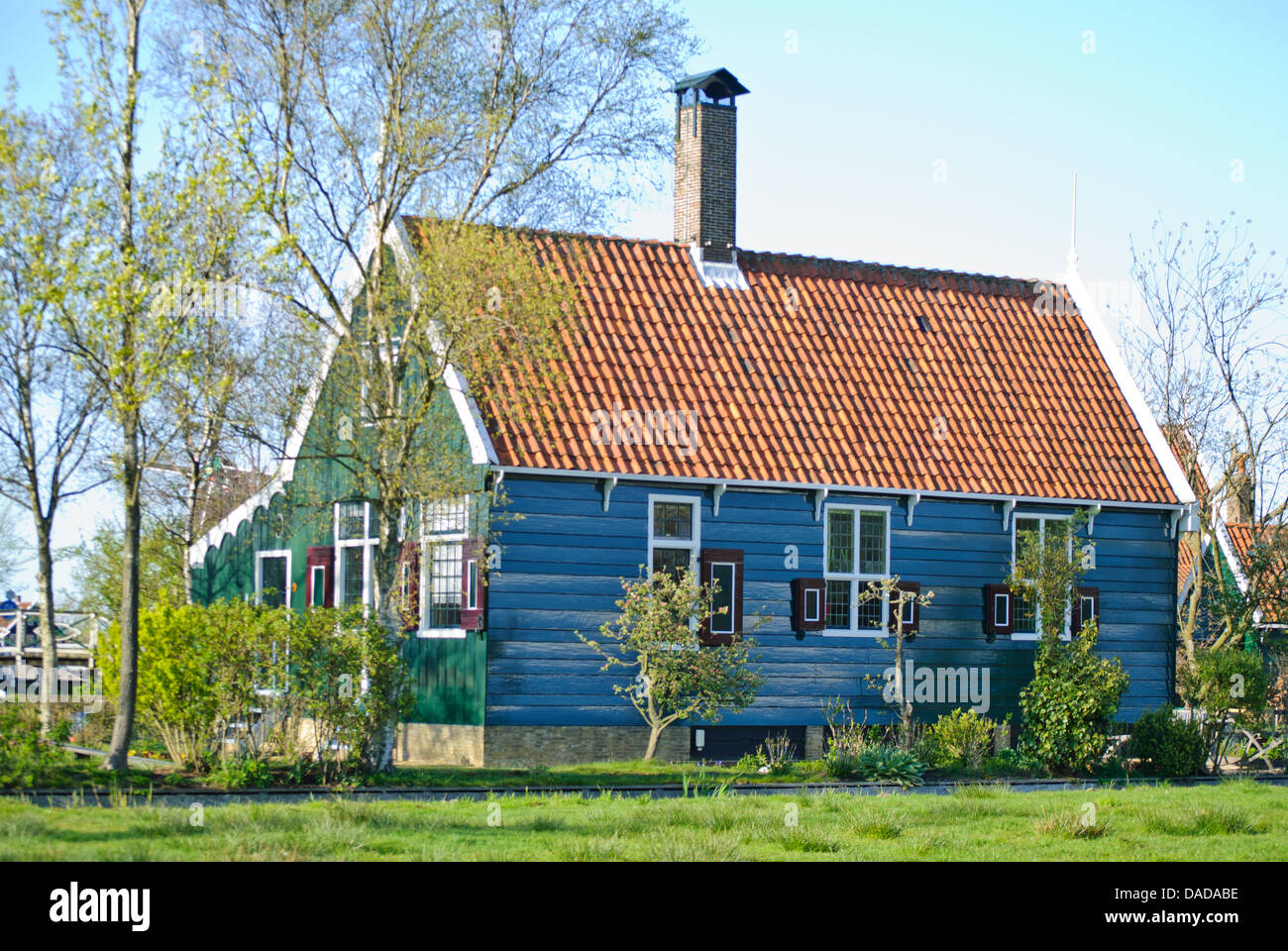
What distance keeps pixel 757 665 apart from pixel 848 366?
5001 mm

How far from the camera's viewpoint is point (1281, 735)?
76.2ft

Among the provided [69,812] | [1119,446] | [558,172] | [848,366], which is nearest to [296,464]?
[558,172]

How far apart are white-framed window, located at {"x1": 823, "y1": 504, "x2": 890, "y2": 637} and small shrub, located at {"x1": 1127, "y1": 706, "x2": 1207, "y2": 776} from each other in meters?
3.77

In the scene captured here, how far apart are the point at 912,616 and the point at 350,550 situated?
823cm

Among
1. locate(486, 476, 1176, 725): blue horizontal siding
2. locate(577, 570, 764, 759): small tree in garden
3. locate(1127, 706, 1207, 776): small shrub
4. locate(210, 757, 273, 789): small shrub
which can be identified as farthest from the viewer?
locate(1127, 706, 1207, 776): small shrub

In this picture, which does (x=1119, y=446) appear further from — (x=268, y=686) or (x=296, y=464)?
(x=268, y=686)

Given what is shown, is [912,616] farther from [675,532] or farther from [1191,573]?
[1191,573]

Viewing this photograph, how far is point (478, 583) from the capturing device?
63.7ft

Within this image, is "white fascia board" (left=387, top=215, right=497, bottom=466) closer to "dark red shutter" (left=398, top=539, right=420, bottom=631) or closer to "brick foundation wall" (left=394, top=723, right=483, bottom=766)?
"dark red shutter" (left=398, top=539, right=420, bottom=631)

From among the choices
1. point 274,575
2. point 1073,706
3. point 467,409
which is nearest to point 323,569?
point 274,575

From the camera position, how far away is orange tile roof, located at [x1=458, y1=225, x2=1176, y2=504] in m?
20.8

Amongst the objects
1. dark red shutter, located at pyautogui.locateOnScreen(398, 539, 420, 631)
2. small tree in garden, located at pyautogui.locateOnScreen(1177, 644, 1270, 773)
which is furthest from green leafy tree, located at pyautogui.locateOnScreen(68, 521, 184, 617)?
small tree in garden, located at pyautogui.locateOnScreen(1177, 644, 1270, 773)
